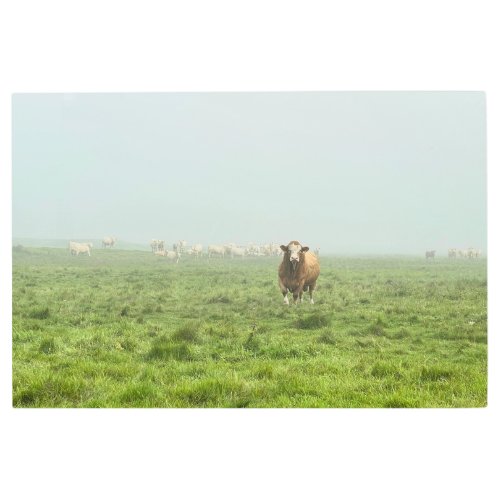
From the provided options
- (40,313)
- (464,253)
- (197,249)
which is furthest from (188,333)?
(464,253)

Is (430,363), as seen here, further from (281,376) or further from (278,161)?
(278,161)

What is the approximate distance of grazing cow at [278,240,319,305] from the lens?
30.5 ft

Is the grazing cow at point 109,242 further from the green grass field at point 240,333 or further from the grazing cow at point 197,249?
the grazing cow at point 197,249

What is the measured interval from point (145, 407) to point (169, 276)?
2.77 metres

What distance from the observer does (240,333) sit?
8766 mm

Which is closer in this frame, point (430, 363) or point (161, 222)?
point (430, 363)

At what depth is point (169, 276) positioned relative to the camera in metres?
9.49

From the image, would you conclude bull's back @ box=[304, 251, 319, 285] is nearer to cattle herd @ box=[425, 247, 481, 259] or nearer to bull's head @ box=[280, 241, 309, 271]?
bull's head @ box=[280, 241, 309, 271]

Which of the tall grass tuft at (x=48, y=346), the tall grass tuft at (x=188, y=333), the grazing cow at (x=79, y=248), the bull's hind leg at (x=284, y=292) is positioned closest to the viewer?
the tall grass tuft at (x=48, y=346)

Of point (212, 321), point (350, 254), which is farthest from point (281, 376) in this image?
point (350, 254)

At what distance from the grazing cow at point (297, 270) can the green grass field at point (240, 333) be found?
165mm

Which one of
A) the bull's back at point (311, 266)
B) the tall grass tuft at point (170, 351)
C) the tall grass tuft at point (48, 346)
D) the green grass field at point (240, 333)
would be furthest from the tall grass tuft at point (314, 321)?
the tall grass tuft at point (48, 346)

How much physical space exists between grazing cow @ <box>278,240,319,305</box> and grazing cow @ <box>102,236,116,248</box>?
2.66 metres

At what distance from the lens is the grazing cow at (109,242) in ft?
29.8
